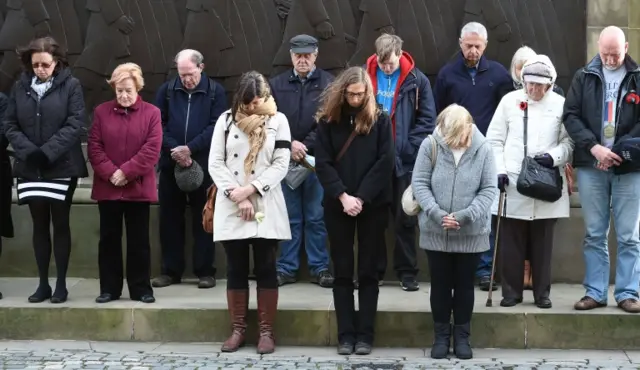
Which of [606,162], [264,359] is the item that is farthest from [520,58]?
[264,359]

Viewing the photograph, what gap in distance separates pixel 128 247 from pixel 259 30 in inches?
93.1

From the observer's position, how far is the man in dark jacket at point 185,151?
9.47 meters

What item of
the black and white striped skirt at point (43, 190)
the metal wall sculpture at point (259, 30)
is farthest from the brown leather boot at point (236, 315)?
the metal wall sculpture at point (259, 30)

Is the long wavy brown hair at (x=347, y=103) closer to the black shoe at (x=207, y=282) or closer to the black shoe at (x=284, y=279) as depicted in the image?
the black shoe at (x=284, y=279)

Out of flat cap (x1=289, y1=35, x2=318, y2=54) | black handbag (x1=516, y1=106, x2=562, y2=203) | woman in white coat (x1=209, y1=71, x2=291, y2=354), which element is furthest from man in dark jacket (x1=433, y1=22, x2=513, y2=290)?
woman in white coat (x1=209, y1=71, x2=291, y2=354)

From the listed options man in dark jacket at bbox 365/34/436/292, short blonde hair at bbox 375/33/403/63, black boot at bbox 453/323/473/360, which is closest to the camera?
black boot at bbox 453/323/473/360

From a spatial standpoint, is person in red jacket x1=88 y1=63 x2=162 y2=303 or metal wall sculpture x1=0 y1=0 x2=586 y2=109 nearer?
person in red jacket x1=88 y1=63 x2=162 y2=303

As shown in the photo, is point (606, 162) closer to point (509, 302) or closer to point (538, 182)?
point (538, 182)

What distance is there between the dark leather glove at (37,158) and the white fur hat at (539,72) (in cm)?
352

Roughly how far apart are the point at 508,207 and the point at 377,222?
1.13 m

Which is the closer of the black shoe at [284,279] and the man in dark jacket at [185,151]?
the man in dark jacket at [185,151]

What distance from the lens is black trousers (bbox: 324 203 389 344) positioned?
26.8 ft

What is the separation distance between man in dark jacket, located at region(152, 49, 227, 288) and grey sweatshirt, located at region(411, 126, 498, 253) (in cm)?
218

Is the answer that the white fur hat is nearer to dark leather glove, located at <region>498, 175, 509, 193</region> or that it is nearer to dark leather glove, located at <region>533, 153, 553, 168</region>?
dark leather glove, located at <region>533, 153, 553, 168</region>
